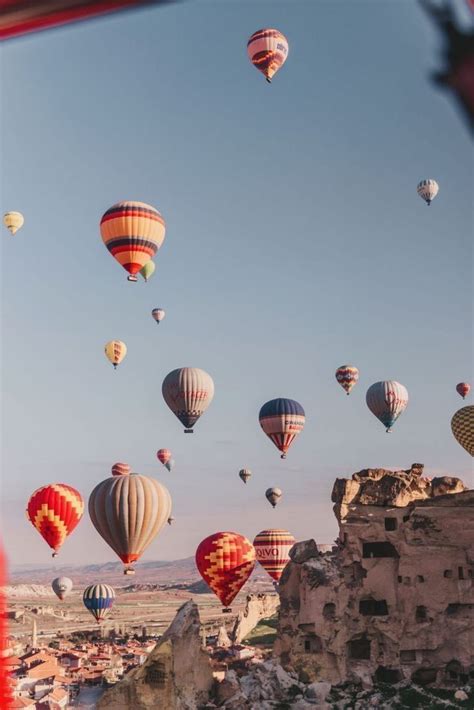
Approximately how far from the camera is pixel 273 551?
46.6 metres

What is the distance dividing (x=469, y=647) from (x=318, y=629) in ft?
22.5

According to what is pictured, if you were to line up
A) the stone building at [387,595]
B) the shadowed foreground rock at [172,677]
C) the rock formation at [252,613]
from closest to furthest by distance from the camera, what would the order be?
1. the shadowed foreground rock at [172,677]
2. the stone building at [387,595]
3. the rock formation at [252,613]

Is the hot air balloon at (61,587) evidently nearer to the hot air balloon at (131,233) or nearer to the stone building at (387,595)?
the stone building at (387,595)

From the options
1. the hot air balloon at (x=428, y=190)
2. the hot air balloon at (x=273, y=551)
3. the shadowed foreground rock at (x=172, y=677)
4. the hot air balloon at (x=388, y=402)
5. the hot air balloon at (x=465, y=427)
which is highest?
the hot air balloon at (x=428, y=190)

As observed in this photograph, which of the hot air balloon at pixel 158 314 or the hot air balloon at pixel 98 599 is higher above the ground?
the hot air balloon at pixel 158 314

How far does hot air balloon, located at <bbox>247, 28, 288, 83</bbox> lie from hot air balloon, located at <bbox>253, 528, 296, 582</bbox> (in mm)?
25601

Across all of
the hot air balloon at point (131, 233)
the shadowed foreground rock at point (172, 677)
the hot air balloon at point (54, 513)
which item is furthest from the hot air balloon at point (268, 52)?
the shadowed foreground rock at point (172, 677)

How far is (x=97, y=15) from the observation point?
6.05m

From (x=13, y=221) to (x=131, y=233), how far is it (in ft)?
51.8

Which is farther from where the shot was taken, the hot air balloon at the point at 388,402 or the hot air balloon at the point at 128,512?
the hot air balloon at the point at 388,402

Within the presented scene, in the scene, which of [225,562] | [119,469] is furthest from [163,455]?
[225,562]

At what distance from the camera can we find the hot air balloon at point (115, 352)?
49.4 meters

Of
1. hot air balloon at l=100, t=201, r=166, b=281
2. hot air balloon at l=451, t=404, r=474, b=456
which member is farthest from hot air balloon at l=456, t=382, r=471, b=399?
hot air balloon at l=100, t=201, r=166, b=281

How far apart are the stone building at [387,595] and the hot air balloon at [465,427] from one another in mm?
7941
